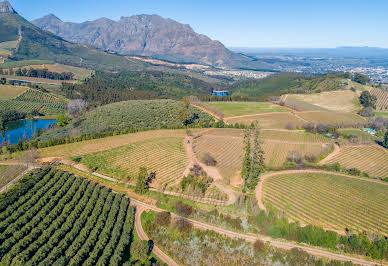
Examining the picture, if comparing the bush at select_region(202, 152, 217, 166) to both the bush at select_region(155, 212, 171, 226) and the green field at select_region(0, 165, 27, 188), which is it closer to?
the bush at select_region(155, 212, 171, 226)

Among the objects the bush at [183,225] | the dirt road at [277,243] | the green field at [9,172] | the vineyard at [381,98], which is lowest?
the dirt road at [277,243]

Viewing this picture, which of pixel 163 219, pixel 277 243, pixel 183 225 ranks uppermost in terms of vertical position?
pixel 163 219

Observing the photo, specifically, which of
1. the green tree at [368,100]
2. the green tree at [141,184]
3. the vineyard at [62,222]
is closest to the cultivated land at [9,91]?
the vineyard at [62,222]

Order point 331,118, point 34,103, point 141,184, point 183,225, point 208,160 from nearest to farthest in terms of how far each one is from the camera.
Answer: point 183,225
point 141,184
point 208,160
point 331,118
point 34,103

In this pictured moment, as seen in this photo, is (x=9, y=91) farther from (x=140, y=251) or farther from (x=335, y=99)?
(x=335, y=99)

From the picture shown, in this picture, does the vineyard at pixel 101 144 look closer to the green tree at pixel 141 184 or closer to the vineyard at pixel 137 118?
the vineyard at pixel 137 118

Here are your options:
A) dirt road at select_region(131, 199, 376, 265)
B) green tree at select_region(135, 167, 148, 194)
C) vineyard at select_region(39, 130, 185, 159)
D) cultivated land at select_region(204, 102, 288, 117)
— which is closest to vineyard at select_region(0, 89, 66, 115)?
vineyard at select_region(39, 130, 185, 159)

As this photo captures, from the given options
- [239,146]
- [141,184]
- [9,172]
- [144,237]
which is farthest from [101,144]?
[239,146]
